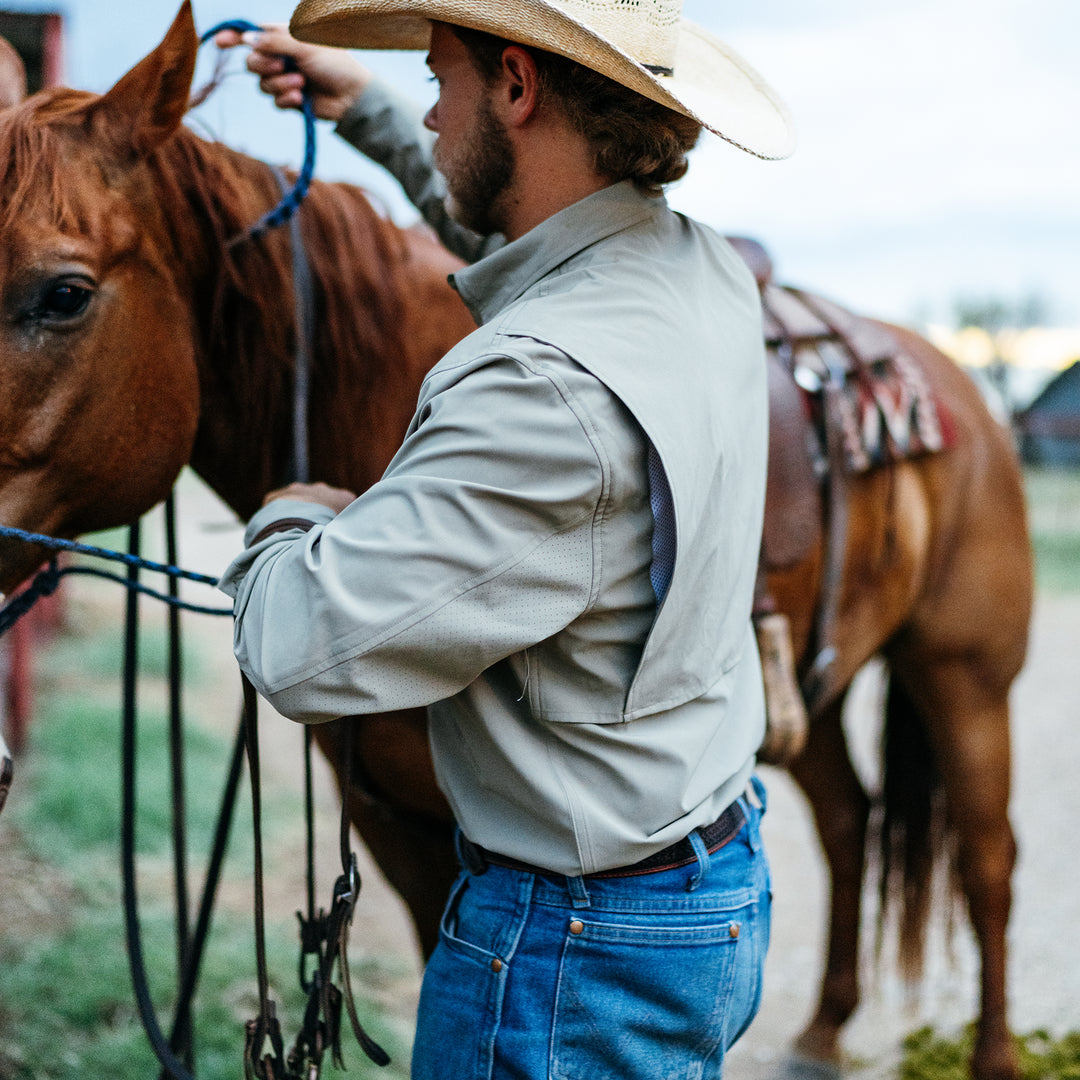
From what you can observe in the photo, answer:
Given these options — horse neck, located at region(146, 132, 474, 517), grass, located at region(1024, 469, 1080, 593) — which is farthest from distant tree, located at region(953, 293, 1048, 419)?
horse neck, located at region(146, 132, 474, 517)

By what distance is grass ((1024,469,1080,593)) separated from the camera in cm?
1102

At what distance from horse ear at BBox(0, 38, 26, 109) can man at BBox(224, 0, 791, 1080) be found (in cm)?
55

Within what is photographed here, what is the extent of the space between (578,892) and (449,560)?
0.42m

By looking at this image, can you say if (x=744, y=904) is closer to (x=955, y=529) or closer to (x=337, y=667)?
(x=337, y=667)

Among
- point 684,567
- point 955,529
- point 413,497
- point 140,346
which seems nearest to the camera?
point 413,497

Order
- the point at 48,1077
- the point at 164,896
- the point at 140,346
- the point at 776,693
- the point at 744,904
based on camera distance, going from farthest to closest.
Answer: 1. the point at 164,896
2. the point at 48,1077
3. the point at 776,693
4. the point at 140,346
5. the point at 744,904

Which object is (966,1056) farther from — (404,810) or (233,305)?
(233,305)

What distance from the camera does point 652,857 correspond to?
4.05 feet

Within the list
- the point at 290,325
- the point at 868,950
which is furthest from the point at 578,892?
the point at 868,950

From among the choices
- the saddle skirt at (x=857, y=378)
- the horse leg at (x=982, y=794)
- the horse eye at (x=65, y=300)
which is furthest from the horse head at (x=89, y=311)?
the horse leg at (x=982, y=794)

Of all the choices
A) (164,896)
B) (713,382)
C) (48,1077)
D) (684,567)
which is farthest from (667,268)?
(164,896)

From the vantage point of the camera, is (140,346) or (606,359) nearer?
(606,359)

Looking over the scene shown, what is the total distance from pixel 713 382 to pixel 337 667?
51 cm

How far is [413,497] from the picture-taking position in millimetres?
1026
